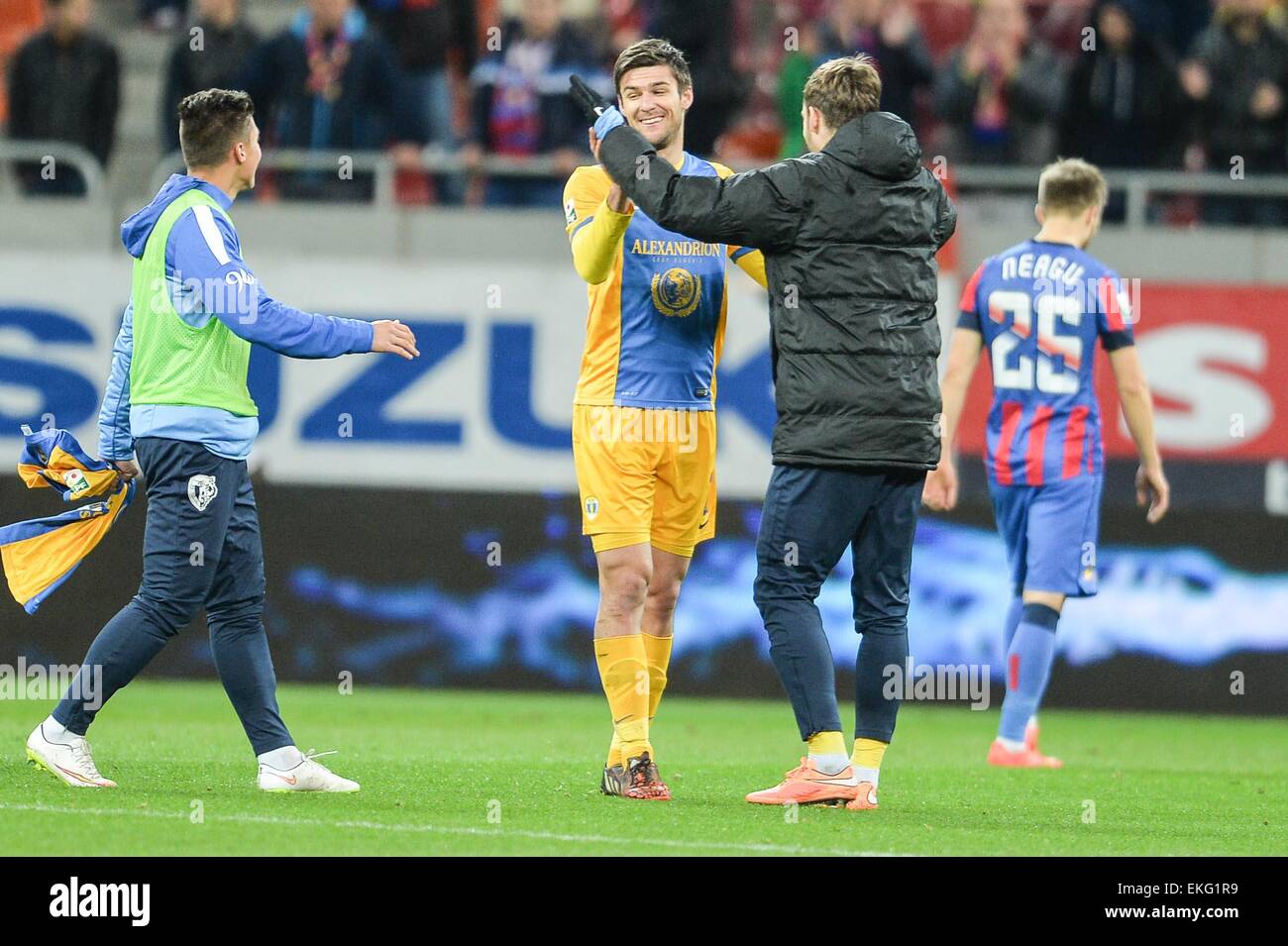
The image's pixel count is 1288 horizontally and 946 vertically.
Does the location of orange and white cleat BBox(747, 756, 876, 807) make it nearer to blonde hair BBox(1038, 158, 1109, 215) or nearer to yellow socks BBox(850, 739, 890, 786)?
yellow socks BBox(850, 739, 890, 786)

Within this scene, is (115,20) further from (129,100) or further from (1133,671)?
(1133,671)

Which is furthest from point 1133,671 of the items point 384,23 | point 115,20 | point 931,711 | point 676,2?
point 115,20

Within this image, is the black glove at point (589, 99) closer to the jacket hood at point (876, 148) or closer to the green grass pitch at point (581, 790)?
the jacket hood at point (876, 148)

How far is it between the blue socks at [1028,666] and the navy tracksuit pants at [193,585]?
3.47 m

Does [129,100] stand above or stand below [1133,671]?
above

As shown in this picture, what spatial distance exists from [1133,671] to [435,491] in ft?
13.6

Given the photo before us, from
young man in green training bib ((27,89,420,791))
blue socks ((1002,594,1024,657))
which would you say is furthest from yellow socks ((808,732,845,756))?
blue socks ((1002,594,1024,657))

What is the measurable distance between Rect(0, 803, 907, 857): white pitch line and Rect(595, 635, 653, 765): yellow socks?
0.84 m

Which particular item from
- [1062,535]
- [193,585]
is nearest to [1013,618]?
[1062,535]

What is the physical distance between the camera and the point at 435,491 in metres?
11.9

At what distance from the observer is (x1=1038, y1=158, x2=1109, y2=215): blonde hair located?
28.5 feet

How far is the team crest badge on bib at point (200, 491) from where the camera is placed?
627cm

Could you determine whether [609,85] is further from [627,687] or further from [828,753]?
[828,753]

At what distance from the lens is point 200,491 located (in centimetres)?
627
